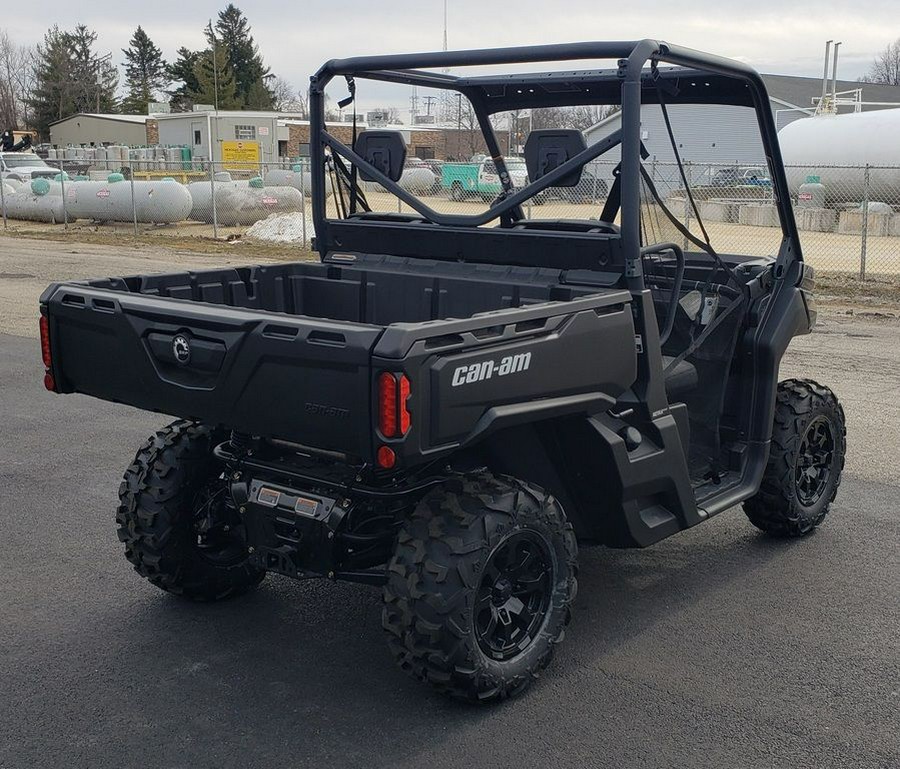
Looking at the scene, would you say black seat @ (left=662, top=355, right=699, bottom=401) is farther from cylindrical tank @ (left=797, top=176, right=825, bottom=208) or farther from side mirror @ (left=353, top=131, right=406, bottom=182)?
cylindrical tank @ (left=797, top=176, right=825, bottom=208)

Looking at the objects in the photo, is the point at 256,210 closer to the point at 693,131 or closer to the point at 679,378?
the point at 693,131

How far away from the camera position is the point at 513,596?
3832 millimetres

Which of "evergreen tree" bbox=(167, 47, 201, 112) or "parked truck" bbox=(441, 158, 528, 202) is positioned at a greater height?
"evergreen tree" bbox=(167, 47, 201, 112)

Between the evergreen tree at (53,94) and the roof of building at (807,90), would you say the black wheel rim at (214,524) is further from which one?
the evergreen tree at (53,94)

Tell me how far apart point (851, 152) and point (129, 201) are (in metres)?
18.9

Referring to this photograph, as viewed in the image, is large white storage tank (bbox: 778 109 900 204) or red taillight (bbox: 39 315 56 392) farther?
large white storage tank (bbox: 778 109 900 204)

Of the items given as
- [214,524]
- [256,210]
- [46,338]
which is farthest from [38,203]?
[214,524]

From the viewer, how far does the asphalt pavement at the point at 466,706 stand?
3.46m

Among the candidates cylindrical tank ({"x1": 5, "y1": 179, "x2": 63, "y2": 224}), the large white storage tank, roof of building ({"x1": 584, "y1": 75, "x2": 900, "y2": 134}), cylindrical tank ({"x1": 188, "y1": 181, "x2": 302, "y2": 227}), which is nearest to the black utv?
cylindrical tank ({"x1": 188, "y1": 181, "x2": 302, "y2": 227})

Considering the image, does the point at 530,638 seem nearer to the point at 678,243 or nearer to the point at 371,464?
the point at 371,464

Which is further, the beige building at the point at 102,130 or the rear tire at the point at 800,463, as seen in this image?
the beige building at the point at 102,130

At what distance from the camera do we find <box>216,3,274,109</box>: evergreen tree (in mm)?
79812

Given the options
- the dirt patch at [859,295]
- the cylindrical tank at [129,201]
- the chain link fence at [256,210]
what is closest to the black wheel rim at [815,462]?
the dirt patch at [859,295]

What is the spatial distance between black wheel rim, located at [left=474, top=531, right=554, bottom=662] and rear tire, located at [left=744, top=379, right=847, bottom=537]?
176 centimetres
